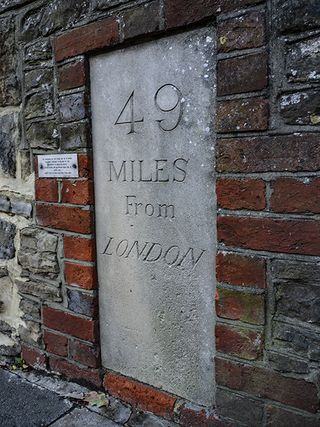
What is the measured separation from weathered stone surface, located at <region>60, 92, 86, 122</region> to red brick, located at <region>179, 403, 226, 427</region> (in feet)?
3.95

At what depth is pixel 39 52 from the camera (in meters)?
1.62

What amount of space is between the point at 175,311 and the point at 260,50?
93 cm

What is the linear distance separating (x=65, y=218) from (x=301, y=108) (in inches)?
40.6

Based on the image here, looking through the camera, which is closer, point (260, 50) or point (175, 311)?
point (260, 50)

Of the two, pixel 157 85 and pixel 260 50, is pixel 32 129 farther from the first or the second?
pixel 260 50

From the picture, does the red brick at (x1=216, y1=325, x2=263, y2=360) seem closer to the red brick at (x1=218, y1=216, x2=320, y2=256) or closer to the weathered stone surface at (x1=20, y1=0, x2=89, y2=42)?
the red brick at (x1=218, y1=216, x2=320, y2=256)

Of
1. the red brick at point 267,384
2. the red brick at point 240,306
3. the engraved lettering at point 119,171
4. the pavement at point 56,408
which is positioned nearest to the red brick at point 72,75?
the engraved lettering at point 119,171

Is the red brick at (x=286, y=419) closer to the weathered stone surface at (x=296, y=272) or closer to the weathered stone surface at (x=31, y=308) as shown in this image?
the weathered stone surface at (x=296, y=272)

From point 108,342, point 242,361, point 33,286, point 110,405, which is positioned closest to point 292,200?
point 242,361

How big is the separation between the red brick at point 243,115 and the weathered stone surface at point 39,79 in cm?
82

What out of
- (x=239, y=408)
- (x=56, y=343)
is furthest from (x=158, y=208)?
(x=56, y=343)

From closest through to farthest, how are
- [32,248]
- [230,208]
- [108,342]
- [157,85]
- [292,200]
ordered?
1. [292,200]
2. [230,208]
3. [157,85]
4. [108,342]
5. [32,248]

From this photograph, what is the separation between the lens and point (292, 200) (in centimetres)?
108

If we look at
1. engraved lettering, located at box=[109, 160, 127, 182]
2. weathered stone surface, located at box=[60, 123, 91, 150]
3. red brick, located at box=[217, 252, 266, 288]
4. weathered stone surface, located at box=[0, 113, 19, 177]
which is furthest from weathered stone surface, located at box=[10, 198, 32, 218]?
red brick, located at box=[217, 252, 266, 288]
